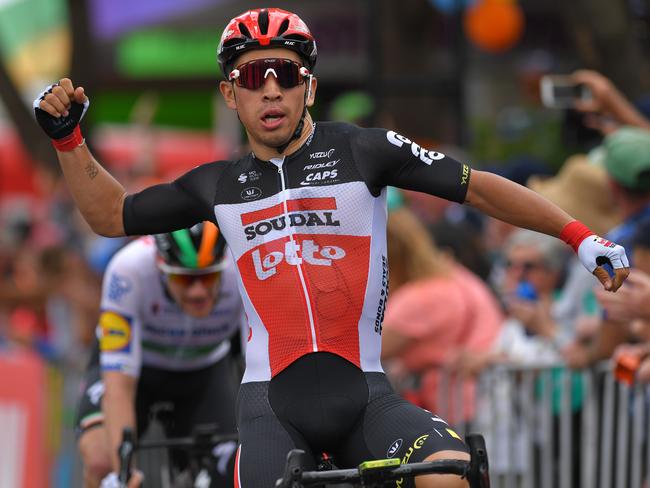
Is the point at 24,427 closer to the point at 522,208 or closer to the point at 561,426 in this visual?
the point at 561,426

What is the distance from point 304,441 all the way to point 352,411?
206 millimetres

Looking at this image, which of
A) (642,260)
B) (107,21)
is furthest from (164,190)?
(107,21)

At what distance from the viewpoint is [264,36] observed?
5.64 metres

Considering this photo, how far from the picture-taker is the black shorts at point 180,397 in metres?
8.37

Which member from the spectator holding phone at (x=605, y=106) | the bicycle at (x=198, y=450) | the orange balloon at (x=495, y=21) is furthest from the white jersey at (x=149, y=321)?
the orange balloon at (x=495, y=21)

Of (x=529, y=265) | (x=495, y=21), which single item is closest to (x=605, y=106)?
(x=529, y=265)

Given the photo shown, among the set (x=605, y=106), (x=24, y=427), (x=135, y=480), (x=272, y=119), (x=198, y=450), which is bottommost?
(x=135, y=480)

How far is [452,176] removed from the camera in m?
5.55

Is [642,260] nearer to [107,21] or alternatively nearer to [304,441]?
[304,441]

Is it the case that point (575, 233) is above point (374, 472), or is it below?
above

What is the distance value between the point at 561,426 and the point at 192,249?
2270mm

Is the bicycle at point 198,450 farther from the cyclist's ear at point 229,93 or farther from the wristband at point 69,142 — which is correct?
the cyclist's ear at point 229,93

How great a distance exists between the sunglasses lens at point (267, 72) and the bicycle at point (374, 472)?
4.78 feet

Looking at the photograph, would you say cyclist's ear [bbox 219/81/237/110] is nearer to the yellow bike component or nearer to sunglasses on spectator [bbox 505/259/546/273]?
the yellow bike component
